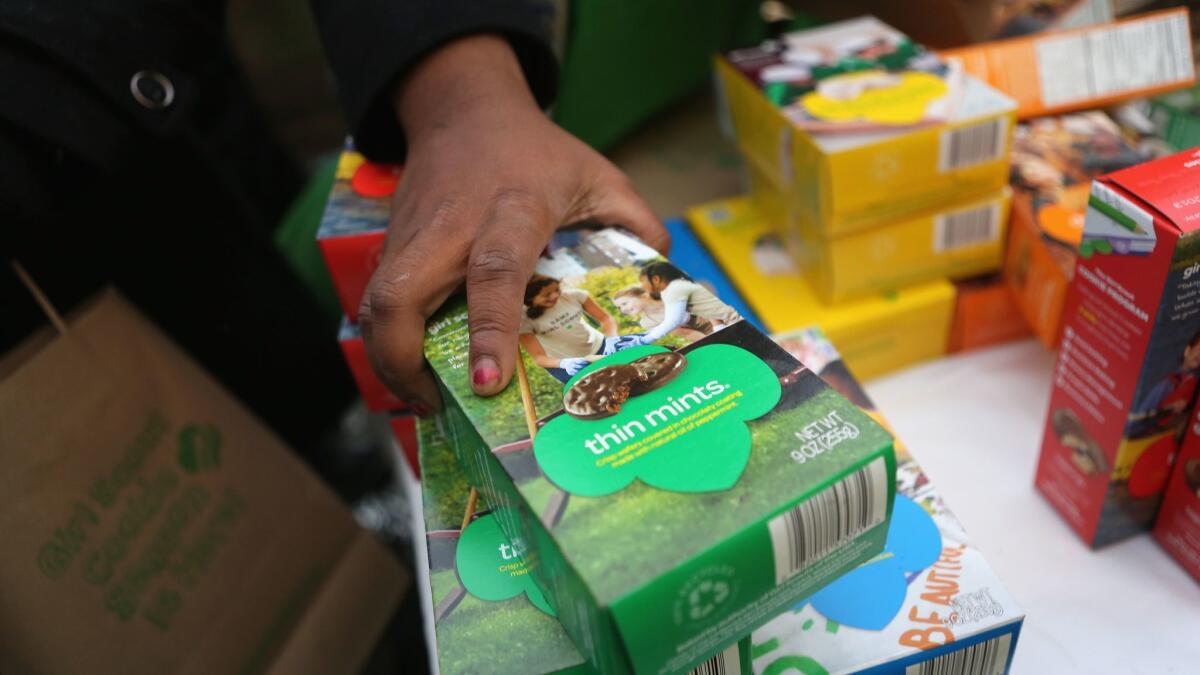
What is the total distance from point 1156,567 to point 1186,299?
240 millimetres

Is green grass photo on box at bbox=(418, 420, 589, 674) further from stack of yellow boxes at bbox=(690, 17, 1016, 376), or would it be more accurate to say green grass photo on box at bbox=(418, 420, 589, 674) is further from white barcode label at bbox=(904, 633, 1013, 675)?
stack of yellow boxes at bbox=(690, 17, 1016, 376)

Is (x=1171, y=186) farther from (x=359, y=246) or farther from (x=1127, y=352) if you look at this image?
(x=359, y=246)

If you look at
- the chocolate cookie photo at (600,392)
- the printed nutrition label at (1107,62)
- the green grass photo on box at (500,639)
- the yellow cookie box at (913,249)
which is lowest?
the yellow cookie box at (913,249)

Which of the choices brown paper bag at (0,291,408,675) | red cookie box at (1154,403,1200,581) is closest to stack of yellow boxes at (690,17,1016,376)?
red cookie box at (1154,403,1200,581)

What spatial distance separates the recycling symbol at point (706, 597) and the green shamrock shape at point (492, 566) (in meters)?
0.11

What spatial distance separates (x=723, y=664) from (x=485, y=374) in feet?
0.69

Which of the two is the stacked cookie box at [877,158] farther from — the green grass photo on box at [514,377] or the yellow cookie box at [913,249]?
the green grass photo on box at [514,377]

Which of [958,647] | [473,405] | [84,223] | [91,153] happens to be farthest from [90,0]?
[958,647]

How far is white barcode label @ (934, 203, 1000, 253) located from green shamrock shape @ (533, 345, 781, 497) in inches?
16.5

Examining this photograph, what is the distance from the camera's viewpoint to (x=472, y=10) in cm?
65

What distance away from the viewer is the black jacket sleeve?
0.65 meters

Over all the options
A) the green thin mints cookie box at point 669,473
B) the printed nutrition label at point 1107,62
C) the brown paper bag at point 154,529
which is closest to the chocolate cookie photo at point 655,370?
the green thin mints cookie box at point 669,473

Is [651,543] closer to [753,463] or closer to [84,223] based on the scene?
[753,463]

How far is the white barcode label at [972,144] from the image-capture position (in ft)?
2.33
